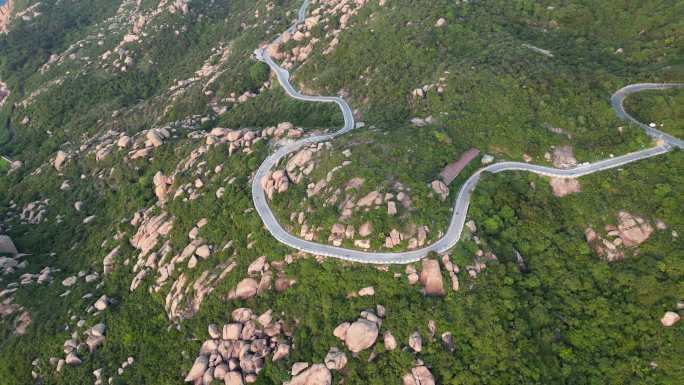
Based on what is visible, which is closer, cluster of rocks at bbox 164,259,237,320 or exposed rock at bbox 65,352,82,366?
exposed rock at bbox 65,352,82,366

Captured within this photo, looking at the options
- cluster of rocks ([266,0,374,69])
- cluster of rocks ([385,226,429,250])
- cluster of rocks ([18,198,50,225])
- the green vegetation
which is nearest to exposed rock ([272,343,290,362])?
cluster of rocks ([385,226,429,250])

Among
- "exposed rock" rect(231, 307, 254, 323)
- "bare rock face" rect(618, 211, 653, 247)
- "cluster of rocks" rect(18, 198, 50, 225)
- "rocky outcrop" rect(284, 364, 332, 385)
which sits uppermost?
Result: "exposed rock" rect(231, 307, 254, 323)

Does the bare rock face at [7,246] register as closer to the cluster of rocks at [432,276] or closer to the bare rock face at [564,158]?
the cluster of rocks at [432,276]

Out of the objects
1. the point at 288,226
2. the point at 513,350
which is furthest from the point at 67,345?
the point at 513,350

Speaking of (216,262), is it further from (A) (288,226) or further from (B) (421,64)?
(B) (421,64)

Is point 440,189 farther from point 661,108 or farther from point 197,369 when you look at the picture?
point 661,108

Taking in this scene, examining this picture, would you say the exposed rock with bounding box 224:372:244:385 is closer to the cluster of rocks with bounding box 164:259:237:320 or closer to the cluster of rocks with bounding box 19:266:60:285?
the cluster of rocks with bounding box 164:259:237:320

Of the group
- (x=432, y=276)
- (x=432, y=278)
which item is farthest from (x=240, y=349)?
(x=432, y=276)
